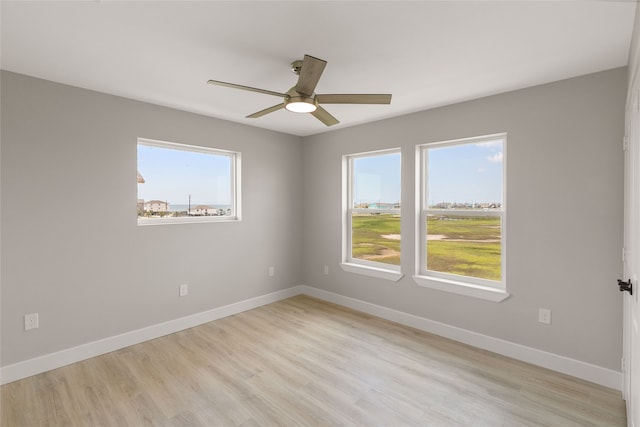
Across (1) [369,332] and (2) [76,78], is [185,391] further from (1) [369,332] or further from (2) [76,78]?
(2) [76,78]

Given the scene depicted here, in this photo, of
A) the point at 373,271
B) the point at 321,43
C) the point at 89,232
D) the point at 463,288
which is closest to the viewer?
the point at 321,43

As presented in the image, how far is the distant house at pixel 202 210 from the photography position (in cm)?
373

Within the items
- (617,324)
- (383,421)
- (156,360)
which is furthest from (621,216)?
(156,360)

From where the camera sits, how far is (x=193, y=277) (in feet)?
11.8

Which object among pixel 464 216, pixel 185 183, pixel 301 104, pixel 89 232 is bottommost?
pixel 89 232

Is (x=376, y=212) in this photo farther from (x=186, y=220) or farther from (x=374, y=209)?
(x=186, y=220)

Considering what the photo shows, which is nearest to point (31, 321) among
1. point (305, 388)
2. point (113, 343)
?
point (113, 343)

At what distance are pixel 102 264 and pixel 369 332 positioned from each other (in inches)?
109

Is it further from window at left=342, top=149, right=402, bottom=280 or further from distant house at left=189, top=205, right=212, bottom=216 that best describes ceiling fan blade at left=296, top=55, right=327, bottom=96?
distant house at left=189, top=205, right=212, bottom=216

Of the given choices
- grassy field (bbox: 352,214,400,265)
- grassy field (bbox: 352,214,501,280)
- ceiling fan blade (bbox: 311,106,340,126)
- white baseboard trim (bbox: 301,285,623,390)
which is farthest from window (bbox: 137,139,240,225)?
white baseboard trim (bbox: 301,285,623,390)

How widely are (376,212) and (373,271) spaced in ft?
2.53

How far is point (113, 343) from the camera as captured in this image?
2.97m

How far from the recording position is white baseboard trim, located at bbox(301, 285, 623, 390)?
7.91 ft

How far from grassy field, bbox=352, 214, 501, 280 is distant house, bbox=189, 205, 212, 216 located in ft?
6.93
